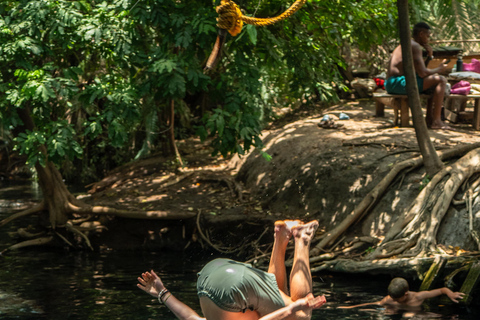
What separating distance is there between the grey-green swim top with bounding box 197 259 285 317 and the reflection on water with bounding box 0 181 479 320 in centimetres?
241

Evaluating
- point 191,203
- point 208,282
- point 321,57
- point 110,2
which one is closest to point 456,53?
point 321,57

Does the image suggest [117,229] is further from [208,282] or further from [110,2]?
[208,282]

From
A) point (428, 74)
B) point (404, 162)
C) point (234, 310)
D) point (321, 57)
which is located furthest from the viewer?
point (321, 57)

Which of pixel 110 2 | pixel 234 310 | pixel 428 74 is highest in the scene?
pixel 110 2

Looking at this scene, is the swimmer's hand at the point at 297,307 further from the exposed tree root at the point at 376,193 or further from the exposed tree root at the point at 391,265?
the exposed tree root at the point at 376,193

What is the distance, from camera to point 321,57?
434 inches

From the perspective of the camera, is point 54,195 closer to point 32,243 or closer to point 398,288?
point 32,243

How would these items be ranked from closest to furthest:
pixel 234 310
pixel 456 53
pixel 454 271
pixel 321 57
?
1. pixel 234 310
2. pixel 454 271
3. pixel 321 57
4. pixel 456 53

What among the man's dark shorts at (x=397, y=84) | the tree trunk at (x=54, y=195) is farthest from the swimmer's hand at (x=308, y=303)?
the tree trunk at (x=54, y=195)

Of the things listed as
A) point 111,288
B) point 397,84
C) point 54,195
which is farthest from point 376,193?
point 54,195

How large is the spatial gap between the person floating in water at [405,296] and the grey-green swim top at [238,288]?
8.96 feet

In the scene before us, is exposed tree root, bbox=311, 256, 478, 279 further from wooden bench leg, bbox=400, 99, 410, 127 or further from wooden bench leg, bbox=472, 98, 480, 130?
wooden bench leg, bbox=472, 98, 480, 130

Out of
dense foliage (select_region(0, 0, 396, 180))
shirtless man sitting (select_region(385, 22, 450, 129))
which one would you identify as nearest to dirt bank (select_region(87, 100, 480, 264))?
shirtless man sitting (select_region(385, 22, 450, 129))

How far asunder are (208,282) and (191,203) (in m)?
6.75
